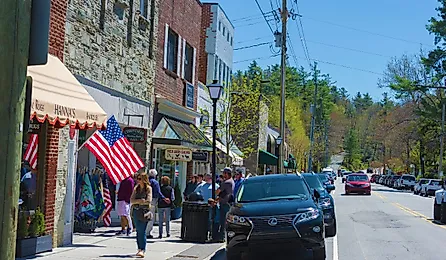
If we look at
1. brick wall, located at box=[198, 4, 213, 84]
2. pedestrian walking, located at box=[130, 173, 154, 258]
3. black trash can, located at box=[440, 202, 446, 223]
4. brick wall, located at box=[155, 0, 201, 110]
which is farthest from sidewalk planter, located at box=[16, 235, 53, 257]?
brick wall, located at box=[198, 4, 213, 84]

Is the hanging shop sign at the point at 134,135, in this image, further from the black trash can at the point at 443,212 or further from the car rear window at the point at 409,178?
the car rear window at the point at 409,178

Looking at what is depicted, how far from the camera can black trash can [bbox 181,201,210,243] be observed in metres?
15.4

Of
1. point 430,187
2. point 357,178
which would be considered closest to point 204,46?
point 357,178

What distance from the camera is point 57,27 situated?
1289 cm

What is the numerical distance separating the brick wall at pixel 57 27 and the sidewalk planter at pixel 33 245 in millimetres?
3858

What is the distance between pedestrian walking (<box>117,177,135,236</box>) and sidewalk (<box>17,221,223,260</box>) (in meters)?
0.26

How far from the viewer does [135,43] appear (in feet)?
60.1

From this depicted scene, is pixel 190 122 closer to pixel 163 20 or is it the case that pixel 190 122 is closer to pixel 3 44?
pixel 163 20

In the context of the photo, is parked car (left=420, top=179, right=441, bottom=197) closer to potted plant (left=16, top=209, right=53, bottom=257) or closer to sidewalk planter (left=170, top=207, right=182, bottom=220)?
sidewalk planter (left=170, top=207, right=182, bottom=220)

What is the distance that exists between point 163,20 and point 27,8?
17.2m

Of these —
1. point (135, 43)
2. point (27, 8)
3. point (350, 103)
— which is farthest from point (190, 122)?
point (350, 103)

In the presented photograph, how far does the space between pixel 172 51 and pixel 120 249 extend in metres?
11.5

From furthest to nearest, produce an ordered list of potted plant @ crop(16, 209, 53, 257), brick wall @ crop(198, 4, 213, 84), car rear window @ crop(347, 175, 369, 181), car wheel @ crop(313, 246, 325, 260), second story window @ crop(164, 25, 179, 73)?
car rear window @ crop(347, 175, 369, 181) → brick wall @ crop(198, 4, 213, 84) → second story window @ crop(164, 25, 179, 73) → car wheel @ crop(313, 246, 325, 260) → potted plant @ crop(16, 209, 53, 257)

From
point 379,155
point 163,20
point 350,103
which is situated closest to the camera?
point 163,20
